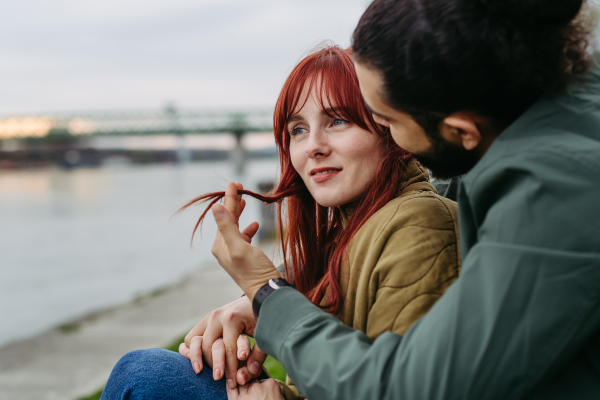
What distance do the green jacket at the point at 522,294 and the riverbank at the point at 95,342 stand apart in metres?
3.87

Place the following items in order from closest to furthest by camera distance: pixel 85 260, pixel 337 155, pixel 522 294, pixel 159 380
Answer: pixel 522 294
pixel 159 380
pixel 337 155
pixel 85 260

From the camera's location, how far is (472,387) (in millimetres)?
934

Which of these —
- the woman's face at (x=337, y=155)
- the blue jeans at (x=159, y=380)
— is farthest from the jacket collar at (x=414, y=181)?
the blue jeans at (x=159, y=380)

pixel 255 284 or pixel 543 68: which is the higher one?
pixel 543 68

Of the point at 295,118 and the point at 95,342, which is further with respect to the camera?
the point at 95,342

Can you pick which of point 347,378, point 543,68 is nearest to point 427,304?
point 347,378

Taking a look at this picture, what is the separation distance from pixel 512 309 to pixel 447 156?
0.47m

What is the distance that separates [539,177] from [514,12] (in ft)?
1.13

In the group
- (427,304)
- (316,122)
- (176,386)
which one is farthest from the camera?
(316,122)

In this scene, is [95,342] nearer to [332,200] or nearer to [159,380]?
[159,380]

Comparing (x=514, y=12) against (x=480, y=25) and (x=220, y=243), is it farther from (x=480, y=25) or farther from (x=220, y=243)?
(x=220, y=243)

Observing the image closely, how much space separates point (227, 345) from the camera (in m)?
1.77

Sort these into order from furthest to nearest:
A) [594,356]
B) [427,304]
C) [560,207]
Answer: [427,304] → [594,356] → [560,207]

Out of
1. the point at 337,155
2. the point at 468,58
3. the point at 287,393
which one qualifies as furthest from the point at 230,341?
the point at 468,58
